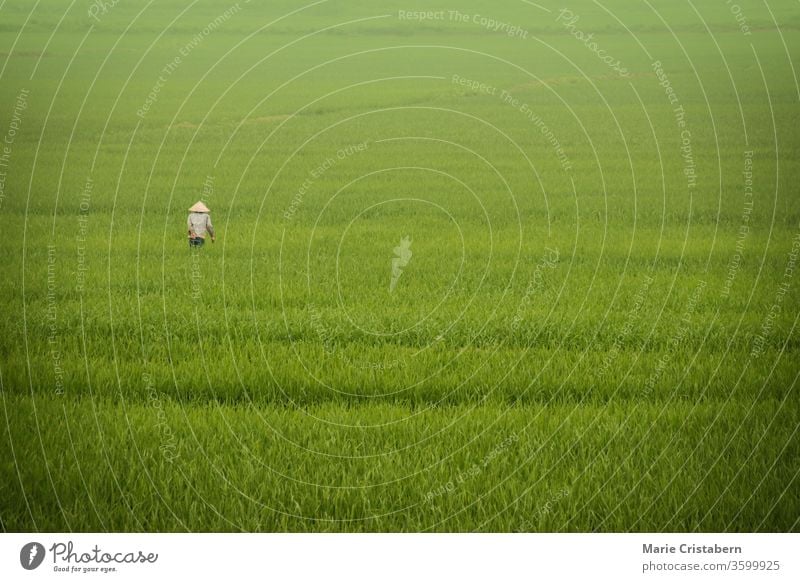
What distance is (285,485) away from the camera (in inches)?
199
